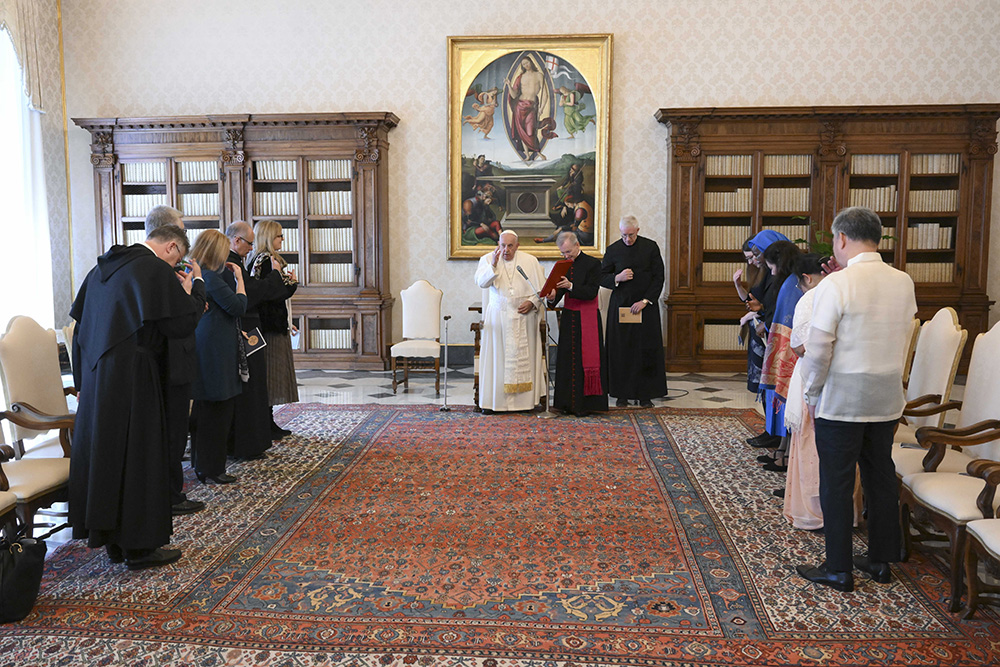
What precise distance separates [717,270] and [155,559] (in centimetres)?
728

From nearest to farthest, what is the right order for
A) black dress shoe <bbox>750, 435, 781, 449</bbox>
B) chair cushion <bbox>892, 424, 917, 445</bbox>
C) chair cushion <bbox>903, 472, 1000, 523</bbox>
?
chair cushion <bbox>903, 472, 1000, 523</bbox>, chair cushion <bbox>892, 424, 917, 445</bbox>, black dress shoe <bbox>750, 435, 781, 449</bbox>

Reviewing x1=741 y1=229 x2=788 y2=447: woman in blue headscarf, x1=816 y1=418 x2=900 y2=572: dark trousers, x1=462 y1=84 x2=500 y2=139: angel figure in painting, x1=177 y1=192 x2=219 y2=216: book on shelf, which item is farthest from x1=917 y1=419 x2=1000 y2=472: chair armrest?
x1=177 y1=192 x2=219 y2=216: book on shelf

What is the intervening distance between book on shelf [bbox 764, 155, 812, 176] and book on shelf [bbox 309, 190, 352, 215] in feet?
16.9

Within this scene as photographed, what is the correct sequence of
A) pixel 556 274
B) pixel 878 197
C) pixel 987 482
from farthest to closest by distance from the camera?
1. pixel 878 197
2. pixel 556 274
3. pixel 987 482

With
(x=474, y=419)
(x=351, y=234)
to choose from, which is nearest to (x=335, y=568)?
(x=474, y=419)

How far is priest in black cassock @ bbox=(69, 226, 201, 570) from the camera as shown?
3123 mm

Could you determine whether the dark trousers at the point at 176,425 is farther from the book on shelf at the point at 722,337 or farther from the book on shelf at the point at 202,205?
the book on shelf at the point at 722,337

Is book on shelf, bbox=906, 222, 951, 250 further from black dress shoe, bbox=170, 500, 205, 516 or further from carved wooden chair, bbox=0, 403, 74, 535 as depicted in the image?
carved wooden chair, bbox=0, 403, 74, 535

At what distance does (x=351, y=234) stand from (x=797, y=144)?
5542 mm

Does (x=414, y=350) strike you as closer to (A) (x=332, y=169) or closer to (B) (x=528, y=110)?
(A) (x=332, y=169)

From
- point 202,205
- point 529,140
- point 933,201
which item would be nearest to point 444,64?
point 529,140

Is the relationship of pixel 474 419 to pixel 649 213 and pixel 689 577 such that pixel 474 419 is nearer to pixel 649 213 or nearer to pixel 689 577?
pixel 689 577

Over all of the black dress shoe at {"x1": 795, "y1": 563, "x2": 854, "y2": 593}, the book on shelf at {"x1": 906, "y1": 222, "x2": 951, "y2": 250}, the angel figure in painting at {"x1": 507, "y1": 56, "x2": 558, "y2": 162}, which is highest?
the angel figure in painting at {"x1": 507, "y1": 56, "x2": 558, "y2": 162}

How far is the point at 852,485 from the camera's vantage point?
3037 mm
